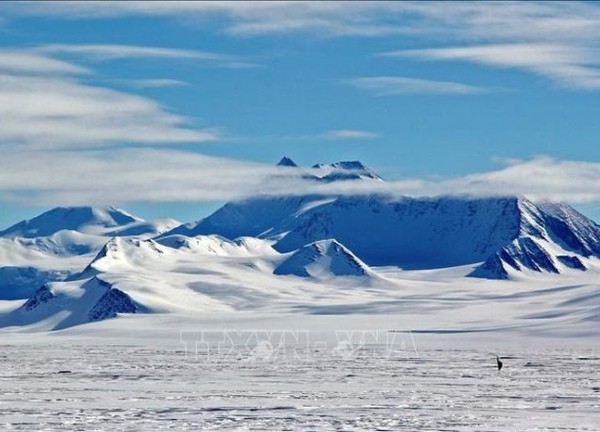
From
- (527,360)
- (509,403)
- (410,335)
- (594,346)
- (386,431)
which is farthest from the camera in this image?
(410,335)

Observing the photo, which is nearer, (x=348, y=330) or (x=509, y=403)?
(x=509, y=403)

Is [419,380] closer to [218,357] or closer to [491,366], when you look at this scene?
[491,366]

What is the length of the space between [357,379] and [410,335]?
74.1 m

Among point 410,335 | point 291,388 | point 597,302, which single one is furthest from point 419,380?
point 597,302

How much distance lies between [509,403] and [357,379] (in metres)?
13.9

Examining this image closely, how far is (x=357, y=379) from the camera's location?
67875 mm

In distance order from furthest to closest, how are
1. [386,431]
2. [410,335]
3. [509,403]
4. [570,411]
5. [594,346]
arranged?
[410,335], [594,346], [509,403], [570,411], [386,431]

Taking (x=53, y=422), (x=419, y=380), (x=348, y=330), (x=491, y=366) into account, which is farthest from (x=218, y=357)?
(x=348, y=330)

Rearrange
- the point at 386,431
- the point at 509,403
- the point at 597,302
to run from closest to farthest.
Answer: the point at 386,431
the point at 509,403
the point at 597,302

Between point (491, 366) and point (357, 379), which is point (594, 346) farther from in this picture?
point (357, 379)

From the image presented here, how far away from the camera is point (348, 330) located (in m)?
158

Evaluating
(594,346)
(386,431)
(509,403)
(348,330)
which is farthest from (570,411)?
(348,330)

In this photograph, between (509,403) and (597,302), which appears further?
(597,302)

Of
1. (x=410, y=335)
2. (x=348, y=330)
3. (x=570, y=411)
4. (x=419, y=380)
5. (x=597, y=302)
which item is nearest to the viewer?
(x=570, y=411)
